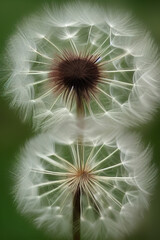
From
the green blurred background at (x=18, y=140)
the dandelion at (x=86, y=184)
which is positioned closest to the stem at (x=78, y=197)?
the dandelion at (x=86, y=184)

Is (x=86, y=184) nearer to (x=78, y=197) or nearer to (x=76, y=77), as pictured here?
(x=78, y=197)

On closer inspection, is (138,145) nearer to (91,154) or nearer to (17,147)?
(91,154)

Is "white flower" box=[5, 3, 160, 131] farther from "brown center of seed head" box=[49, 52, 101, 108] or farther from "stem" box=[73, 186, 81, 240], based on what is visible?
"stem" box=[73, 186, 81, 240]

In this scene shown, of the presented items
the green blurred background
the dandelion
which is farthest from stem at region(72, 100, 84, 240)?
the green blurred background

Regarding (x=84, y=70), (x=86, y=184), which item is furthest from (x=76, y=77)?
(x=86, y=184)

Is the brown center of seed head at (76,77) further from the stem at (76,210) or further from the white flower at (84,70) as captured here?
the stem at (76,210)
